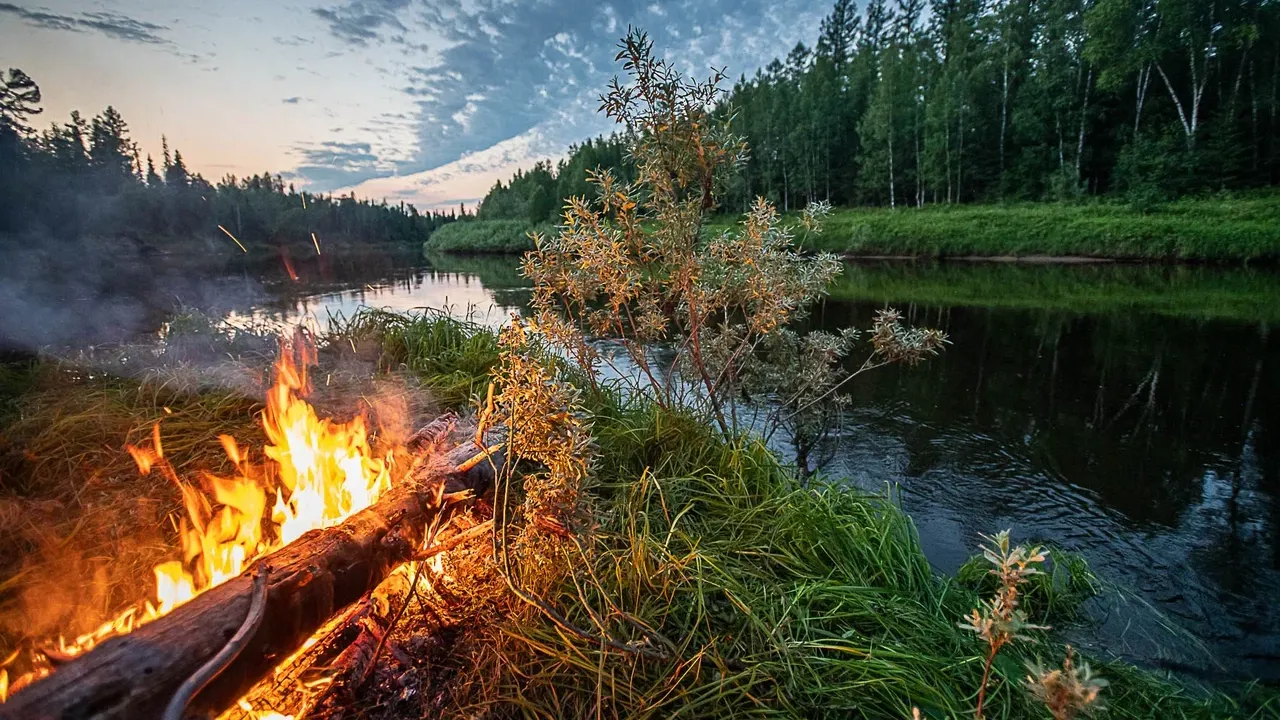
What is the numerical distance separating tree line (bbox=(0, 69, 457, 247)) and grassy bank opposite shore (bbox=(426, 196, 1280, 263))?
18425mm

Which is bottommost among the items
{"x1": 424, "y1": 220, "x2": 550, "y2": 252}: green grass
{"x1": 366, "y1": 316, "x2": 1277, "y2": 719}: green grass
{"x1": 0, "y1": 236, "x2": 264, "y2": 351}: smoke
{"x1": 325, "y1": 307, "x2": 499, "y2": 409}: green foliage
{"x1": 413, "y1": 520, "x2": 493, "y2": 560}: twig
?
{"x1": 366, "y1": 316, "x2": 1277, "y2": 719}: green grass

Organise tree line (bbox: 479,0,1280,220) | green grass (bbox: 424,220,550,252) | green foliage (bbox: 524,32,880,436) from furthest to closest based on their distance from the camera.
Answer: green grass (bbox: 424,220,550,252)
tree line (bbox: 479,0,1280,220)
green foliage (bbox: 524,32,880,436)

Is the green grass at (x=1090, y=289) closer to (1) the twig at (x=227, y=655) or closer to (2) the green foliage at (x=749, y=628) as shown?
(2) the green foliage at (x=749, y=628)

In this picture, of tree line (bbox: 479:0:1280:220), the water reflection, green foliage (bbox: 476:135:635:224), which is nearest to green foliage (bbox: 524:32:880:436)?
the water reflection

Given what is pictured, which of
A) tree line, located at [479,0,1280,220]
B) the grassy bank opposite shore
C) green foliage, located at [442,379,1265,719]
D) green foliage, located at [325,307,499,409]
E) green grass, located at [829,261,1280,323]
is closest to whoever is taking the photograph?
green foliage, located at [442,379,1265,719]

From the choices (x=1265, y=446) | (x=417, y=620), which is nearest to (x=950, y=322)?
(x=1265, y=446)

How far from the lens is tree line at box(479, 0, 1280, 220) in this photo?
25.6 m

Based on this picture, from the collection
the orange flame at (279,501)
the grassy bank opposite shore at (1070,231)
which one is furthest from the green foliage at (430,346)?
the grassy bank opposite shore at (1070,231)

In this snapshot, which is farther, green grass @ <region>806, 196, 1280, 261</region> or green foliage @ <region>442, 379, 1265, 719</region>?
green grass @ <region>806, 196, 1280, 261</region>

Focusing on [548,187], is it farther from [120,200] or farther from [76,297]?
[76,297]

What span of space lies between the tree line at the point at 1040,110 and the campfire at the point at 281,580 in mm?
19281

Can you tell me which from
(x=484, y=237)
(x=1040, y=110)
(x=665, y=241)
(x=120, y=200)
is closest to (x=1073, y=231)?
(x=1040, y=110)

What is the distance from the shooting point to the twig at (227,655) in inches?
54.4

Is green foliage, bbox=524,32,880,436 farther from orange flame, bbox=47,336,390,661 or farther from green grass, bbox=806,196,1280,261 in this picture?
green grass, bbox=806,196,1280,261
